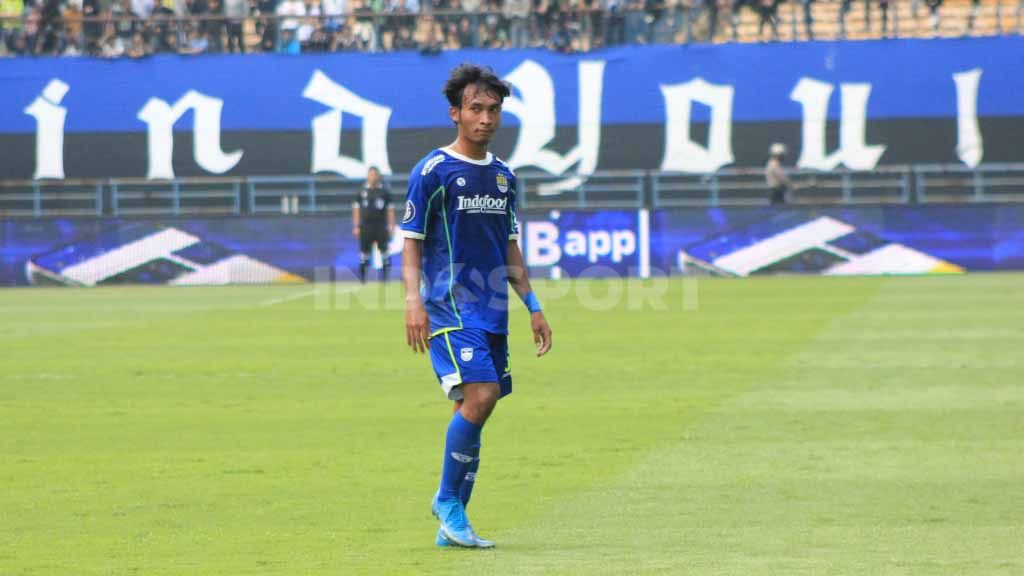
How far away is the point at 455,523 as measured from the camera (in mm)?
7730

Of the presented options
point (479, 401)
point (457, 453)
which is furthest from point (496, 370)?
point (457, 453)

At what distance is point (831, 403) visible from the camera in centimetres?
1330

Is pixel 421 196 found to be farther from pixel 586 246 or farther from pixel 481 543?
pixel 586 246

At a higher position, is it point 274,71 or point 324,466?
point 274,71

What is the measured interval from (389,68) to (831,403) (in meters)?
24.9

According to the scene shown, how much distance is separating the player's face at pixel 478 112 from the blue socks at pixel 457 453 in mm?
1311

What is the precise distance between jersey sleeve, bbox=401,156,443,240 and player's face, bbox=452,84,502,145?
211 mm

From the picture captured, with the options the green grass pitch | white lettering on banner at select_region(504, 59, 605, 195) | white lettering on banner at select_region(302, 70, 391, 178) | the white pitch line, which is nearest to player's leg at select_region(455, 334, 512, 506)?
the green grass pitch

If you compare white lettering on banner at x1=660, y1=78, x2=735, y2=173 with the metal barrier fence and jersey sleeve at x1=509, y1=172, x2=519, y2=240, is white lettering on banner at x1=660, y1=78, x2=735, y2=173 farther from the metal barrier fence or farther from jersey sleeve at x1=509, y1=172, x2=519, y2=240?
jersey sleeve at x1=509, y1=172, x2=519, y2=240

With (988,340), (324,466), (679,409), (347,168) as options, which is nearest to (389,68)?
(347,168)

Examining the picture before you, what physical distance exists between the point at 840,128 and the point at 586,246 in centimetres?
650

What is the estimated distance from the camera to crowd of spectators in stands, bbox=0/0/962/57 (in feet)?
120

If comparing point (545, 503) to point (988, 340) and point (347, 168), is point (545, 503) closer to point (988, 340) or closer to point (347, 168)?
point (988, 340)

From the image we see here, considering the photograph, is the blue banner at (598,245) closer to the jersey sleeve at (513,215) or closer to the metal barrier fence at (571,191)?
the metal barrier fence at (571,191)
